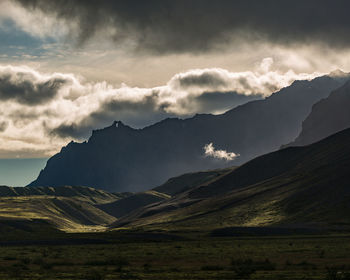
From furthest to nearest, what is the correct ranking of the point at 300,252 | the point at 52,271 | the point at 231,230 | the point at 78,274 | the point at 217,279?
1. the point at 231,230
2. the point at 300,252
3. the point at 52,271
4. the point at 78,274
5. the point at 217,279

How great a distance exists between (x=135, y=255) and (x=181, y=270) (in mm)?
31028

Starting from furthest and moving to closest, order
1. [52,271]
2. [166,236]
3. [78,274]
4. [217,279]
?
[166,236]
[52,271]
[78,274]
[217,279]

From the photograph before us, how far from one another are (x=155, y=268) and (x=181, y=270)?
599cm

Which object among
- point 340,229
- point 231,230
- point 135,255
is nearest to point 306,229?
point 340,229

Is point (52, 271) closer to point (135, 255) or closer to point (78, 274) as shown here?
point (78, 274)

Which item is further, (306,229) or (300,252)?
(306,229)

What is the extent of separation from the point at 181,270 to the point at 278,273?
16.4 meters

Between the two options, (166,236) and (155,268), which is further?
(166,236)

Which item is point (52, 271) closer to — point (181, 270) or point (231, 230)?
point (181, 270)

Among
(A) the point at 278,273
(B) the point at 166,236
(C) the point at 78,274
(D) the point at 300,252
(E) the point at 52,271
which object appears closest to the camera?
(A) the point at 278,273

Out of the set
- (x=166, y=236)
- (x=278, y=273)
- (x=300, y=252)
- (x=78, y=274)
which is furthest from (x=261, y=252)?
(x=166, y=236)

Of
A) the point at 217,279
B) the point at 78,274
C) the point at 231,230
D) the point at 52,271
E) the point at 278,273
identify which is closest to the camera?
the point at 217,279

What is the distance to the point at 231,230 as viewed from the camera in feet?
645

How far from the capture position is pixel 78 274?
72.6 m
